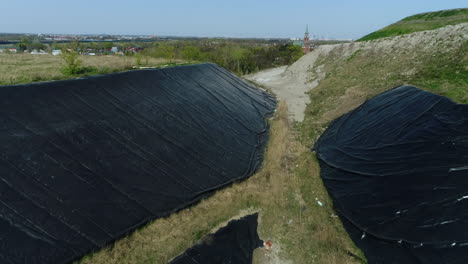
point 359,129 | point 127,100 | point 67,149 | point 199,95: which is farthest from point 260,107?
point 67,149

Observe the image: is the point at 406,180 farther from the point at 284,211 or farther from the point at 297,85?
the point at 297,85

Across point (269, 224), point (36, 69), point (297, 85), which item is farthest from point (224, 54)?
point (269, 224)

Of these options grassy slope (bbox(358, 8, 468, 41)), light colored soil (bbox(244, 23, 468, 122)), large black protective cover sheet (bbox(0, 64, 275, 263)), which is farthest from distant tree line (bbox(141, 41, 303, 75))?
large black protective cover sheet (bbox(0, 64, 275, 263))

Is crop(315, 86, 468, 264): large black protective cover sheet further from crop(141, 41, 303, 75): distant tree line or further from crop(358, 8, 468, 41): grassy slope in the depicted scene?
crop(141, 41, 303, 75): distant tree line

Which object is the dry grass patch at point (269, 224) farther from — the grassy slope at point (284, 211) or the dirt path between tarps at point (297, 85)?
the dirt path between tarps at point (297, 85)

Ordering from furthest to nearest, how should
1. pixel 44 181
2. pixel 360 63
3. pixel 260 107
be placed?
pixel 360 63 → pixel 260 107 → pixel 44 181

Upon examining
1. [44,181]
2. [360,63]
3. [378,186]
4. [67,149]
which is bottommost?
[378,186]

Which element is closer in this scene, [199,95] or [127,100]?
[127,100]

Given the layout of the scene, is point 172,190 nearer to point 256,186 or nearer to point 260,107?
point 256,186
